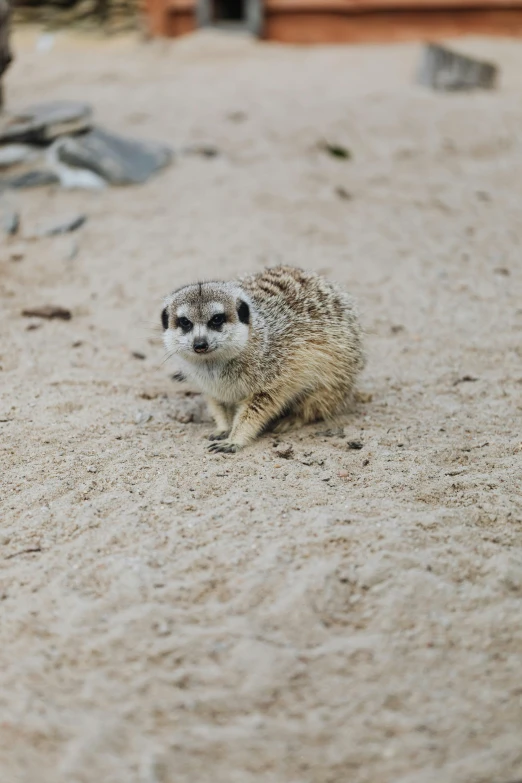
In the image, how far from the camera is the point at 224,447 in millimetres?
3398

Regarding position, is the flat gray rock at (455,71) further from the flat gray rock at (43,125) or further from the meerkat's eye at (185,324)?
the meerkat's eye at (185,324)

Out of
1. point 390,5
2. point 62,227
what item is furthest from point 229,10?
point 62,227

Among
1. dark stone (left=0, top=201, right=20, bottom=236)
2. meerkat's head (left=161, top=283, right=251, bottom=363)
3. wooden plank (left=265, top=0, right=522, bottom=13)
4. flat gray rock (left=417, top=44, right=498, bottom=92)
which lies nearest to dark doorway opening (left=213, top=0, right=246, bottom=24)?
wooden plank (left=265, top=0, right=522, bottom=13)

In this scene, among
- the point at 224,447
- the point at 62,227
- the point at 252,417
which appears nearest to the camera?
the point at 224,447

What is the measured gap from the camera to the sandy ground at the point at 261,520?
2.09 m

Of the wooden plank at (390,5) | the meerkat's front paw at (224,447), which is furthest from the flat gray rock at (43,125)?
the wooden plank at (390,5)

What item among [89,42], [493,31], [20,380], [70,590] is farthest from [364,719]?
[89,42]

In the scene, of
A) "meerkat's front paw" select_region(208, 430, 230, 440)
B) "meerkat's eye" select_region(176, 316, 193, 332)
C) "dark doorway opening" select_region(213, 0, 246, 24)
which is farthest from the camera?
"dark doorway opening" select_region(213, 0, 246, 24)

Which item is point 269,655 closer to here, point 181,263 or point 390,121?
point 181,263

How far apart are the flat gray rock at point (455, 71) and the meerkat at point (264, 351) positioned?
476 cm

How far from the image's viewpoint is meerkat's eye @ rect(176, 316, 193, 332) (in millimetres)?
3418

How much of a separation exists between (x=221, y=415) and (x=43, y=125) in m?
3.54

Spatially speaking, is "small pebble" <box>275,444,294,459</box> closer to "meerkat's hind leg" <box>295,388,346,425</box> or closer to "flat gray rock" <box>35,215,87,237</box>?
"meerkat's hind leg" <box>295,388,346,425</box>

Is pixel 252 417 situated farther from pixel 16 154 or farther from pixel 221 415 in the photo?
pixel 16 154
